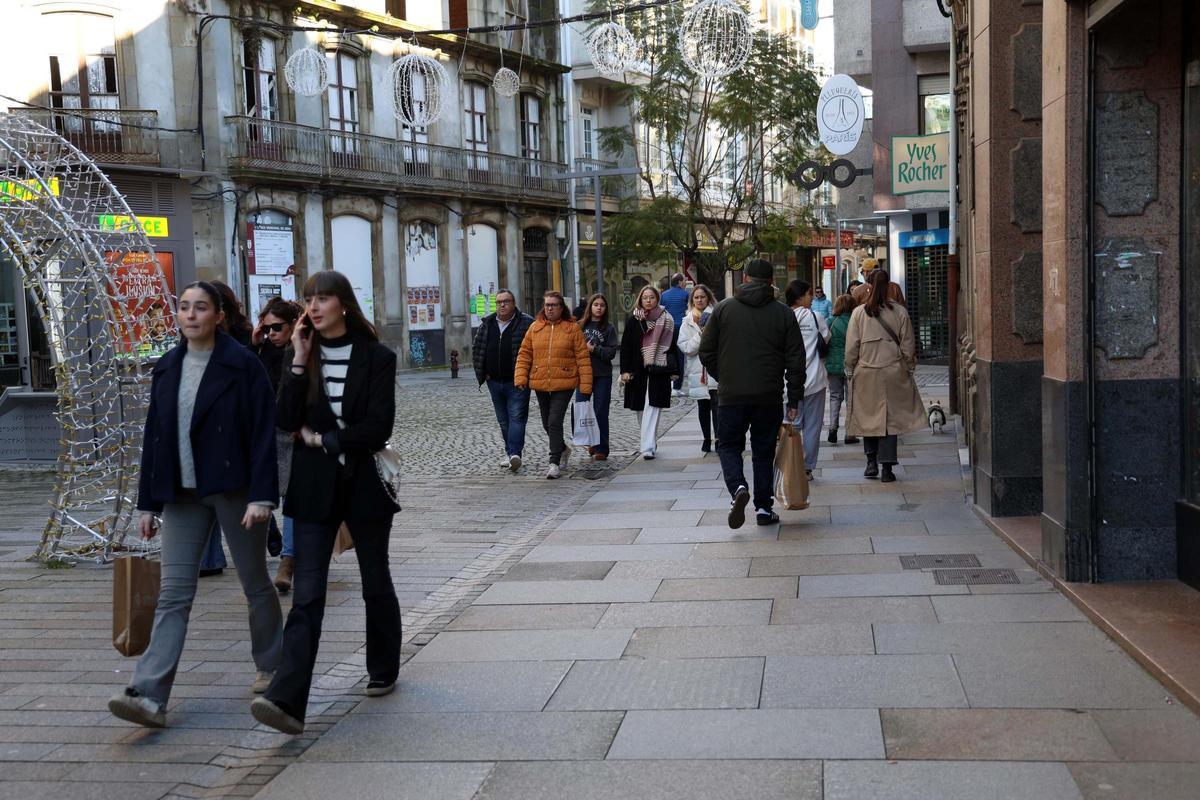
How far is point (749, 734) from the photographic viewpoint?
5.02m

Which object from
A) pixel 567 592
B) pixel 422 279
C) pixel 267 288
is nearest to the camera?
pixel 567 592

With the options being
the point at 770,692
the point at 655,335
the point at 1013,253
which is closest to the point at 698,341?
the point at 655,335

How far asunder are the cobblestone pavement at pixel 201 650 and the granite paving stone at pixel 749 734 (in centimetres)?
126

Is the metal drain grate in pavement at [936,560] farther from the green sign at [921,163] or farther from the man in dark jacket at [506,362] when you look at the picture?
the green sign at [921,163]

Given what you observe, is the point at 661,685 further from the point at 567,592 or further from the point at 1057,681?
the point at 567,592

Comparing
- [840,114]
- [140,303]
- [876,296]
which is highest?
[840,114]

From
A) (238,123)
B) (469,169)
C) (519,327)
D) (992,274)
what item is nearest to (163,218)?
(238,123)

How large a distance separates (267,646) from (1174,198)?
4757mm

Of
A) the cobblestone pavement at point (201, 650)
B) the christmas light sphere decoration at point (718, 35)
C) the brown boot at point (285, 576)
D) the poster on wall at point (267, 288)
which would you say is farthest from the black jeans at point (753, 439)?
the poster on wall at point (267, 288)

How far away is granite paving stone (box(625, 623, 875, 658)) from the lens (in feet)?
20.4

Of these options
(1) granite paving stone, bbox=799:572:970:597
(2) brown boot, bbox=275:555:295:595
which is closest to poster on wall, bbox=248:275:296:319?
Result: (2) brown boot, bbox=275:555:295:595

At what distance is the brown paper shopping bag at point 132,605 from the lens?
5.49 metres

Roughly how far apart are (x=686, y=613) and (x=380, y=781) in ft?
8.81

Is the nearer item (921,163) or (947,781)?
(947,781)
